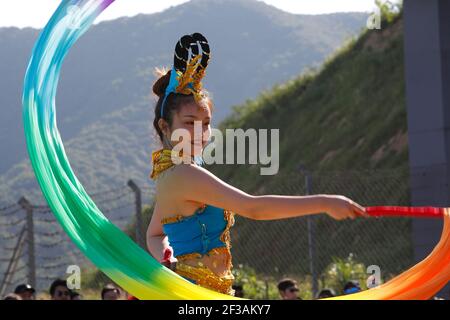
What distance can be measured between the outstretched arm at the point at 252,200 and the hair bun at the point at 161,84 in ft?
1.64

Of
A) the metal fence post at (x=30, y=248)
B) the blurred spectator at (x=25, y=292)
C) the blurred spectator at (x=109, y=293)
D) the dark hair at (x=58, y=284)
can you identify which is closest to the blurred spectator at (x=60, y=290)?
the dark hair at (x=58, y=284)

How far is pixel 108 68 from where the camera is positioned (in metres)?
108

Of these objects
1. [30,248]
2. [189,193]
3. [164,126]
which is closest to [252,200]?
[189,193]

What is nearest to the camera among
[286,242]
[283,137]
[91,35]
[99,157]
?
[286,242]

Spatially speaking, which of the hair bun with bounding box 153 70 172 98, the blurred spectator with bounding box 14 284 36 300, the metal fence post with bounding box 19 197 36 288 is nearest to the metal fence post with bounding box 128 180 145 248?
the metal fence post with bounding box 19 197 36 288

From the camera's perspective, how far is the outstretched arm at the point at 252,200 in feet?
16.2

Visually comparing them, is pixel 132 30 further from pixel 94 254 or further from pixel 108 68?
pixel 94 254

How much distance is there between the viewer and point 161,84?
5.97 meters

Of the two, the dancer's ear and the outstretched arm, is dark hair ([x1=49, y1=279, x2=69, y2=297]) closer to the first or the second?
the dancer's ear

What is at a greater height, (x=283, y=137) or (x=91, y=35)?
(x=91, y=35)

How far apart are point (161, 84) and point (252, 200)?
0.93 meters

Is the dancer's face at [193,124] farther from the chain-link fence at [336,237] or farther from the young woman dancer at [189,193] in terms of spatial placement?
the chain-link fence at [336,237]

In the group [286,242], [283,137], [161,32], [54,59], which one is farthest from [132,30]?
[54,59]

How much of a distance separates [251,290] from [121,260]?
8.76m
